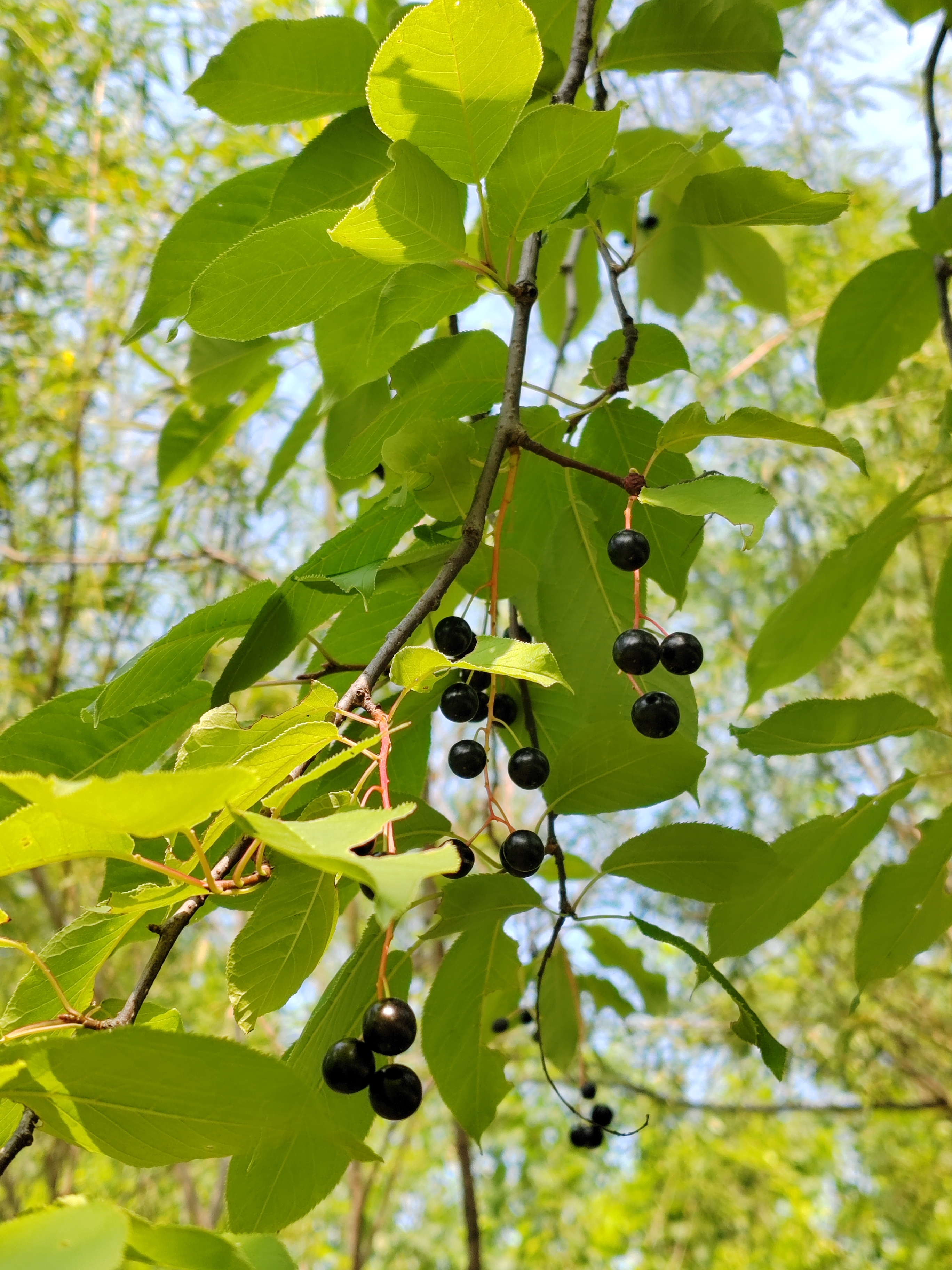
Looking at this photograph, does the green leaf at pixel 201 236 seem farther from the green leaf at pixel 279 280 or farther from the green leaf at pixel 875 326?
the green leaf at pixel 875 326

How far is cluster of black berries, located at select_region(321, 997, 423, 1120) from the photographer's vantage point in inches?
15.7

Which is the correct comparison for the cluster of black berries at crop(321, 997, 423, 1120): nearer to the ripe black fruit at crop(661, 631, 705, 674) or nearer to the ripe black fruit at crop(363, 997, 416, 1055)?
the ripe black fruit at crop(363, 997, 416, 1055)

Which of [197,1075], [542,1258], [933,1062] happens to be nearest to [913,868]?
[197,1075]

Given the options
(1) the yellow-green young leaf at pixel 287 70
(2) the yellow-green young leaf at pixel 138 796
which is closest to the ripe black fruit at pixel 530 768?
(2) the yellow-green young leaf at pixel 138 796

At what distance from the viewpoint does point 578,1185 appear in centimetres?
364

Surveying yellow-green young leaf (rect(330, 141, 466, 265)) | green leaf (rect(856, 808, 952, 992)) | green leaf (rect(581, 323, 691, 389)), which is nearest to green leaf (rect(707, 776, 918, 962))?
green leaf (rect(856, 808, 952, 992))

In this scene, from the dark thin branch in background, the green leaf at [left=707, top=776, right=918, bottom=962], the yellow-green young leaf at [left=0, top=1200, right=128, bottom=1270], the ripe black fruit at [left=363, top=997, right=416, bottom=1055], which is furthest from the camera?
the dark thin branch in background

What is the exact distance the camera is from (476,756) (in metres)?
0.62

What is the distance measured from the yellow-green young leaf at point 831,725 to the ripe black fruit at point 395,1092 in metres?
0.39

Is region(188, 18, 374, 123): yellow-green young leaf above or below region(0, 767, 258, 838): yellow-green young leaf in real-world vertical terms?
above

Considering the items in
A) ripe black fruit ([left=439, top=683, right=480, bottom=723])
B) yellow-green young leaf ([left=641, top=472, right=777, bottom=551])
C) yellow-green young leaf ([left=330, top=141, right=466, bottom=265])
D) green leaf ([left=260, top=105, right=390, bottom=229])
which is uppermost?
green leaf ([left=260, top=105, right=390, bottom=229])

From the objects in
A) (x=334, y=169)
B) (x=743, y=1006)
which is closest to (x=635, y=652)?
(x=743, y=1006)

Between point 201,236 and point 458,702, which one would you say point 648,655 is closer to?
point 458,702

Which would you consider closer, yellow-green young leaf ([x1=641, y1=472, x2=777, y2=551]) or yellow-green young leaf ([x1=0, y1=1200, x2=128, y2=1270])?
yellow-green young leaf ([x1=0, y1=1200, x2=128, y2=1270])
